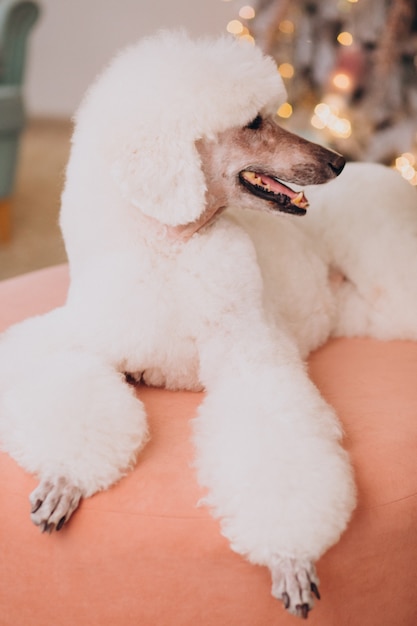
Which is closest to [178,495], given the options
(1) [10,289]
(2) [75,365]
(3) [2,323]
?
(2) [75,365]

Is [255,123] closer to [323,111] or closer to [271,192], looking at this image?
[271,192]

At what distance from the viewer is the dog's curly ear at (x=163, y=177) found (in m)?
0.99

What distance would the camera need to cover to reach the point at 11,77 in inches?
109

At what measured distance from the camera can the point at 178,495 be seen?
926 mm

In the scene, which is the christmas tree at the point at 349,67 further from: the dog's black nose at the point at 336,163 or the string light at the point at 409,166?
the dog's black nose at the point at 336,163

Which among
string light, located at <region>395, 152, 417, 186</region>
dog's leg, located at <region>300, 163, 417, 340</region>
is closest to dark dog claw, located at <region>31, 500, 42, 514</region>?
dog's leg, located at <region>300, 163, 417, 340</region>

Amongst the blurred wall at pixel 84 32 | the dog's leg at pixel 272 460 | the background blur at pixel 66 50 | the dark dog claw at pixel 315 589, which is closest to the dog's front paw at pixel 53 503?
the dog's leg at pixel 272 460

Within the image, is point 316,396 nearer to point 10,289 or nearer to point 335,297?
point 335,297

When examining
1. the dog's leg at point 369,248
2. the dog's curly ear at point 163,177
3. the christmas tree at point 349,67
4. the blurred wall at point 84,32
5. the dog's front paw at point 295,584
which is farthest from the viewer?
the blurred wall at point 84,32

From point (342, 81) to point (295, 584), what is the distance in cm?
206

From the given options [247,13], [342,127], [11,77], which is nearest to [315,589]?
[342,127]

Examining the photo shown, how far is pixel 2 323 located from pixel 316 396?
0.63 metres

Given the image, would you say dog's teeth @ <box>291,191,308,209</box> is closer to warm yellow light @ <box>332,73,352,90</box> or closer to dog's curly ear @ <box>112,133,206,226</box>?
dog's curly ear @ <box>112,133,206,226</box>

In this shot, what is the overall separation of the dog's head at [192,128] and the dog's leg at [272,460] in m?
0.21
